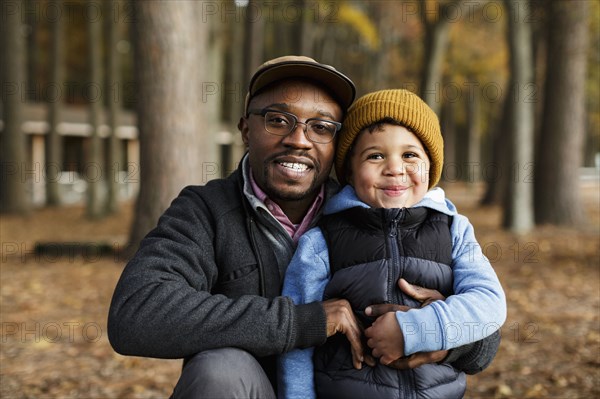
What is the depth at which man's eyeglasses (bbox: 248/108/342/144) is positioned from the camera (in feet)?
8.31

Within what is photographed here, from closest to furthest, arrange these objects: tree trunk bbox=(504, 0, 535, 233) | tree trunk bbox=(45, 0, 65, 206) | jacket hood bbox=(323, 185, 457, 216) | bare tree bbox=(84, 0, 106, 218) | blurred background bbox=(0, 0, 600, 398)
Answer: jacket hood bbox=(323, 185, 457, 216) < blurred background bbox=(0, 0, 600, 398) < tree trunk bbox=(504, 0, 535, 233) < bare tree bbox=(84, 0, 106, 218) < tree trunk bbox=(45, 0, 65, 206)

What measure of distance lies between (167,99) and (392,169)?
194 inches

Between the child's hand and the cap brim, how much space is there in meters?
1.04

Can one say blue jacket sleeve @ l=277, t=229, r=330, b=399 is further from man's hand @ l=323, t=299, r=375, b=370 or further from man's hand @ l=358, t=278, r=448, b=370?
man's hand @ l=358, t=278, r=448, b=370

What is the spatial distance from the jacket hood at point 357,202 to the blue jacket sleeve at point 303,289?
13 cm

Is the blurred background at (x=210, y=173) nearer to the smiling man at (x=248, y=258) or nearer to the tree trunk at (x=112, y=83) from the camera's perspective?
the tree trunk at (x=112, y=83)

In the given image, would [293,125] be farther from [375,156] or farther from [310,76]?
[375,156]

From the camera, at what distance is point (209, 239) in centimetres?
240

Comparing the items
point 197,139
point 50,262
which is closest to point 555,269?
point 197,139

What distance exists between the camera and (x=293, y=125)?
2.53 meters

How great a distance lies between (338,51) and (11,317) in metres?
27.4

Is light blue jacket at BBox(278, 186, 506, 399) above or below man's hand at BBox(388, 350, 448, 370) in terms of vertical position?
above

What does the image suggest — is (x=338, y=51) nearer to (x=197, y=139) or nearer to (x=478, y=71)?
(x=478, y=71)

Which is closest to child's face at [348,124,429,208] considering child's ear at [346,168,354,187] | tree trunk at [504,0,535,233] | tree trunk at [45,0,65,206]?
child's ear at [346,168,354,187]
